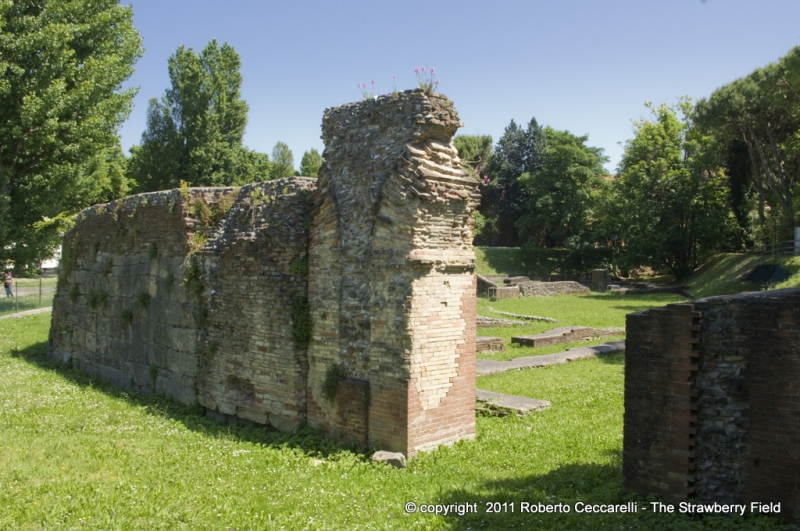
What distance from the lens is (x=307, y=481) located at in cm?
674

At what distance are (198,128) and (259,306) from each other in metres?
28.7

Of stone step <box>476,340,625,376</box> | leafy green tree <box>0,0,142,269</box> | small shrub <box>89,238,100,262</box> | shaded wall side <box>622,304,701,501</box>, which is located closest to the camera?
shaded wall side <box>622,304,701,501</box>

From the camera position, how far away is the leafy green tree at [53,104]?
55.5ft

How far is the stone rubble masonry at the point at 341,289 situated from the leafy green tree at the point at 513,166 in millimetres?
44258

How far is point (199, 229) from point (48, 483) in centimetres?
501

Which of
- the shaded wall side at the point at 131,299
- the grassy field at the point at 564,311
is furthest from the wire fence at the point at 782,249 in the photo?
the shaded wall side at the point at 131,299

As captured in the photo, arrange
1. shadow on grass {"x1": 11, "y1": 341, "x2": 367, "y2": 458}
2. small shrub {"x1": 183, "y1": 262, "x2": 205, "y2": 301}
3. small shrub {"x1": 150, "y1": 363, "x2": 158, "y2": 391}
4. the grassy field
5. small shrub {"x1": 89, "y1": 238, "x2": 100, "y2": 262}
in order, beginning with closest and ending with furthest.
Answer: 1. shadow on grass {"x1": 11, "y1": 341, "x2": 367, "y2": 458}
2. small shrub {"x1": 183, "y1": 262, "x2": 205, "y2": 301}
3. small shrub {"x1": 150, "y1": 363, "x2": 158, "y2": 391}
4. small shrub {"x1": 89, "y1": 238, "x2": 100, "y2": 262}
5. the grassy field

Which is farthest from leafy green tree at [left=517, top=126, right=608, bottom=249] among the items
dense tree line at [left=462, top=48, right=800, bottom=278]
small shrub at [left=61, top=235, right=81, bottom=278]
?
small shrub at [left=61, top=235, right=81, bottom=278]

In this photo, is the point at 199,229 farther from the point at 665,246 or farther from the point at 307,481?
the point at 665,246

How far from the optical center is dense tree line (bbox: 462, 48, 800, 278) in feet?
99.8

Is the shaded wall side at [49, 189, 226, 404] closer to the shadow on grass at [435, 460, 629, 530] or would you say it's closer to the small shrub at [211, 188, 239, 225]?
the small shrub at [211, 188, 239, 225]

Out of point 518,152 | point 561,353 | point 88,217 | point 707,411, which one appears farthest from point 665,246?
point 707,411

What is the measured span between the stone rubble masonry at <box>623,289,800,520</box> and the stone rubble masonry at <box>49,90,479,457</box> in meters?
2.49

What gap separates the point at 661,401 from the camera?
5.46m
